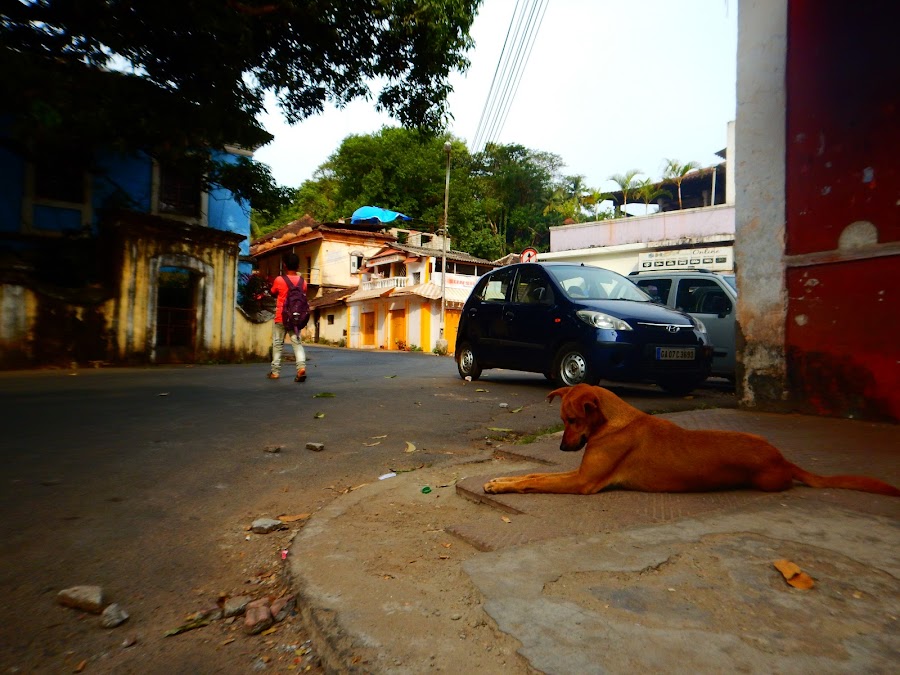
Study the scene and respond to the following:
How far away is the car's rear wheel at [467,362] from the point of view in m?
9.63

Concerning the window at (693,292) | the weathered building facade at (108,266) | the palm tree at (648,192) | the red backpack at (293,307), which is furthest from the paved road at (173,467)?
the palm tree at (648,192)

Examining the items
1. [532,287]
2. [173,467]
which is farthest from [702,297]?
[173,467]

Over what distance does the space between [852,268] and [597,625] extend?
16.4 ft

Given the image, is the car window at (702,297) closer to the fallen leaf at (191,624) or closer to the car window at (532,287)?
the car window at (532,287)

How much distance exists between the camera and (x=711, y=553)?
2359mm

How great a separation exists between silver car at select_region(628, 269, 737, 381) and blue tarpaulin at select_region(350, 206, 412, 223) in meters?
34.9

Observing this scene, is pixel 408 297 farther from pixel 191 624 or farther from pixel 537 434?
pixel 191 624

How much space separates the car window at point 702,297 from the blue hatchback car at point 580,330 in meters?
1.68

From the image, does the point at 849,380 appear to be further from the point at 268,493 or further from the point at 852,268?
the point at 268,493

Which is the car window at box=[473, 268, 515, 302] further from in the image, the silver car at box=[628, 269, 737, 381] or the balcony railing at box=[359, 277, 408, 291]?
the balcony railing at box=[359, 277, 408, 291]

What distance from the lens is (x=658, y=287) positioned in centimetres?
1052

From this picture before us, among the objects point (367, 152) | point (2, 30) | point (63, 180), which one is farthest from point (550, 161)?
point (2, 30)

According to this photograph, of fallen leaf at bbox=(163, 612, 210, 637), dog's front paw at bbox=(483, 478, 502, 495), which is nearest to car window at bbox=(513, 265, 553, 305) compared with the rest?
dog's front paw at bbox=(483, 478, 502, 495)

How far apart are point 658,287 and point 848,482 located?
303 inches
